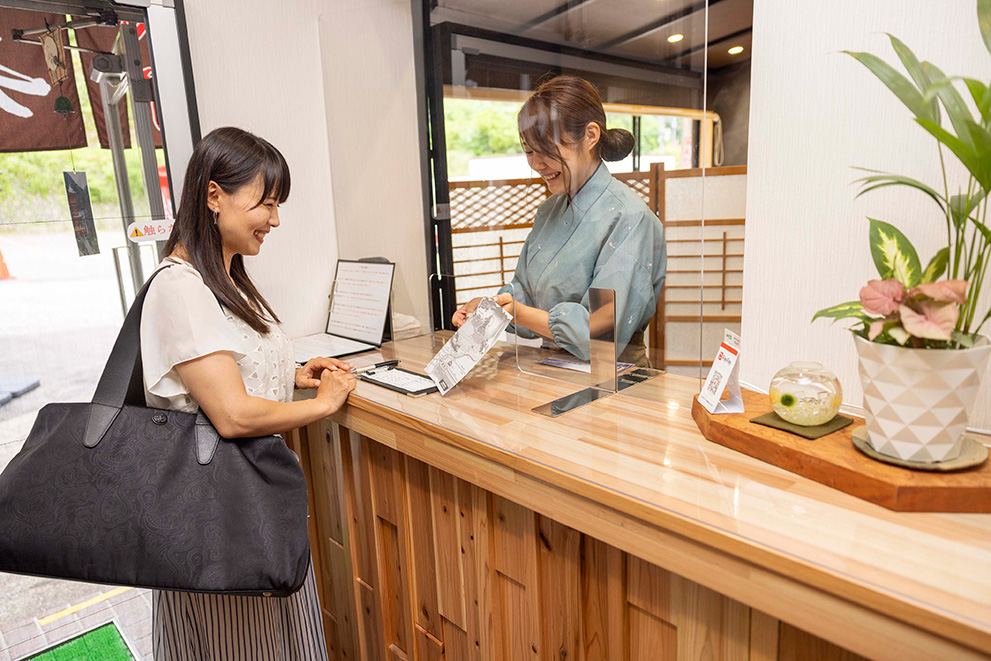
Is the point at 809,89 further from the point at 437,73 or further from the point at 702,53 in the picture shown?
the point at 437,73

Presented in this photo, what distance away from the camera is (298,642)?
147 centimetres

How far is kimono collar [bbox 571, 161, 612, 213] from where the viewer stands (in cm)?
131

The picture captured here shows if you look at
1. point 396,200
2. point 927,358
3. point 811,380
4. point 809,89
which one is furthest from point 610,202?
point 396,200

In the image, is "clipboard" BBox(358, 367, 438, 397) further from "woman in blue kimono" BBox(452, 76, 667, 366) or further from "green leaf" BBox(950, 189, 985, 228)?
"green leaf" BBox(950, 189, 985, 228)

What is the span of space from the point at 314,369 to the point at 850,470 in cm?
130

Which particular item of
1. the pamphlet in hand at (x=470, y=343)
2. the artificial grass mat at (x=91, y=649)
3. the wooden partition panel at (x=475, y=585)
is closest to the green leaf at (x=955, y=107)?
the wooden partition panel at (x=475, y=585)

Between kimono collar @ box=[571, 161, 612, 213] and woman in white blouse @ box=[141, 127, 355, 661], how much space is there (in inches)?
25.0

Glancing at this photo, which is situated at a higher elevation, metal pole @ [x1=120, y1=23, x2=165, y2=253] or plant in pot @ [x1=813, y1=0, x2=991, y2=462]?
metal pole @ [x1=120, y1=23, x2=165, y2=253]

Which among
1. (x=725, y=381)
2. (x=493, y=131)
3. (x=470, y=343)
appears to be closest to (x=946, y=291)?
(x=725, y=381)

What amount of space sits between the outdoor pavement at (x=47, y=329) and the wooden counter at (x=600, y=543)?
0.70 metres

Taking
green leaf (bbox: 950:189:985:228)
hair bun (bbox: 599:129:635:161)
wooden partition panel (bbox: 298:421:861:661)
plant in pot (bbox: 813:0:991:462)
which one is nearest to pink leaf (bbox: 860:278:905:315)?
plant in pot (bbox: 813:0:991:462)

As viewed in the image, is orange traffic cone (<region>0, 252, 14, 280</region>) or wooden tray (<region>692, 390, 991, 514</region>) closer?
wooden tray (<region>692, 390, 991, 514</region>)

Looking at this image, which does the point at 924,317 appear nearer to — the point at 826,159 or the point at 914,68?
the point at 914,68

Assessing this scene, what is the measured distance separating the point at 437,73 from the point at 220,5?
71cm
